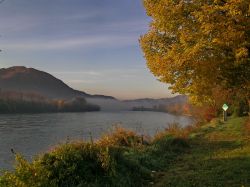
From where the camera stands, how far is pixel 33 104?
14825cm

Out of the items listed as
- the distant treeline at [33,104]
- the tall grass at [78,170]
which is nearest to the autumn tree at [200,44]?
the tall grass at [78,170]

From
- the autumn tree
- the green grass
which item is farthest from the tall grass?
the autumn tree

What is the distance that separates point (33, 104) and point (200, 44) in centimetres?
13604

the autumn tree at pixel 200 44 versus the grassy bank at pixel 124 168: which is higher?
the autumn tree at pixel 200 44

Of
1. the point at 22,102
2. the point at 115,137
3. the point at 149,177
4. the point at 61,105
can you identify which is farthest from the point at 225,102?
the point at 61,105

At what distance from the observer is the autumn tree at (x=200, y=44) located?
17484mm

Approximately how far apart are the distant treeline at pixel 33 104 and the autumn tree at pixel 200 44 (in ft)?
360

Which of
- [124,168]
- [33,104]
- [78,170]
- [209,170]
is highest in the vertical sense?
[33,104]

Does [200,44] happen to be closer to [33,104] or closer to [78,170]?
[78,170]

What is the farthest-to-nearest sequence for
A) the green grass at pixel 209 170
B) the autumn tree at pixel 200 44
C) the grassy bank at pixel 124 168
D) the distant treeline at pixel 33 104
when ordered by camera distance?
the distant treeline at pixel 33 104 → the autumn tree at pixel 200 44 → the green grass at pixel 209 170 → the grassy bank at pixel 124 168

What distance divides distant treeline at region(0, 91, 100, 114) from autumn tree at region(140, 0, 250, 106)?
4323 inches

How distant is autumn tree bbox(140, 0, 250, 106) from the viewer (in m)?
17.5

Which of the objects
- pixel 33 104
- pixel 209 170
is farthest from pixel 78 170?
pixel 33 104

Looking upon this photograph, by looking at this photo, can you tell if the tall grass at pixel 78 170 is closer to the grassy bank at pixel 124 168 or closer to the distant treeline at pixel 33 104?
the grassy bank at pixel 124 168
